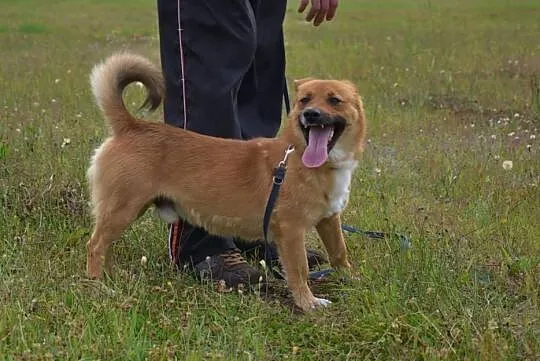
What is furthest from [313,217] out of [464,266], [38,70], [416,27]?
[416,27]

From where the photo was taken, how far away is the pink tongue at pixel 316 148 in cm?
325

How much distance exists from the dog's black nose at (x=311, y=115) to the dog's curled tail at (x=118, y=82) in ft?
2.31

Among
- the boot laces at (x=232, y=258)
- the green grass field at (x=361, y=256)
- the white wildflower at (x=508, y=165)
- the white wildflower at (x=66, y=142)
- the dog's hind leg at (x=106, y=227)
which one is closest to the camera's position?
the green grass field at (x=361, y=256)

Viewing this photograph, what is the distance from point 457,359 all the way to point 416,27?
12396 millimetres

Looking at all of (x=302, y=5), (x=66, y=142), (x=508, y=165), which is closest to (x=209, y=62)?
(x=302, y=5)

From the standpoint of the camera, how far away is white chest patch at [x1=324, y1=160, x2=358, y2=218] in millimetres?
3334

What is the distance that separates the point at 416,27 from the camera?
1435 cm

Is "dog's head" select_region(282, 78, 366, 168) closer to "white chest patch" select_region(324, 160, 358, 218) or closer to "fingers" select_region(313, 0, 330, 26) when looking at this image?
"white chest patch" select_region(324, 160, 358, 218)

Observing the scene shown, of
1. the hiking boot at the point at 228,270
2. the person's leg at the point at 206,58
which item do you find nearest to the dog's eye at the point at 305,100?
the person's leg at the point at 206,58

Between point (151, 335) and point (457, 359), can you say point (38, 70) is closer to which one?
point (151, 335)

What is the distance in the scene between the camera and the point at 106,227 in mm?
3459

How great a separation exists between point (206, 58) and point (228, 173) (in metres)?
0.52

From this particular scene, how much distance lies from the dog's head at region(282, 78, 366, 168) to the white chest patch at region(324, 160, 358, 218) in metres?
0.04

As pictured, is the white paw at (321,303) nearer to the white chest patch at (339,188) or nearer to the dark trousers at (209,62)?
the white chest patch at (339,188)
